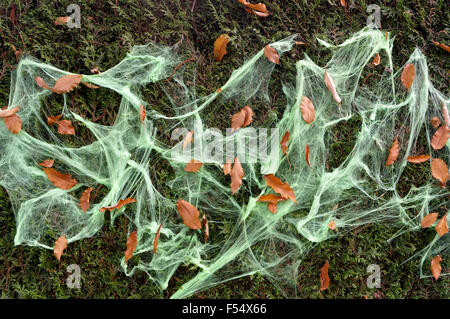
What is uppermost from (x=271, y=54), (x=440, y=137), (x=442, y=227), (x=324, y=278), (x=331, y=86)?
(x=271, y=54)

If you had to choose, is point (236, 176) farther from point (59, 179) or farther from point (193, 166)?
point (59, 179)

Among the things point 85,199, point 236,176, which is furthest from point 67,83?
point 236,176

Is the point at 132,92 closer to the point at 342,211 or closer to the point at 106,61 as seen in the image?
the point at 106,61

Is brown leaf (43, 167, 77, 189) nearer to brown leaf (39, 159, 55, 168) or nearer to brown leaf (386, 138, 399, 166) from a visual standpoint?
brown leaf (39, 159, 55, 168)

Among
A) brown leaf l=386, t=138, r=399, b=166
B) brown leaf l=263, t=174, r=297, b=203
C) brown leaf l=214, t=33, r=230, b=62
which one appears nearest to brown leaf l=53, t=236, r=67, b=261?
brown leaf l=263, t=174, r=297, b=203

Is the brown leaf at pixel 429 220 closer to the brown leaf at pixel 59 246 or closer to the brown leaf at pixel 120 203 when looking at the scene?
the brown leaf at pixel 120 203

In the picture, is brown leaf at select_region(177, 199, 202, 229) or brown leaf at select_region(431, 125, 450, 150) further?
brown leaf at select_region(431, 125, 450, 150)
